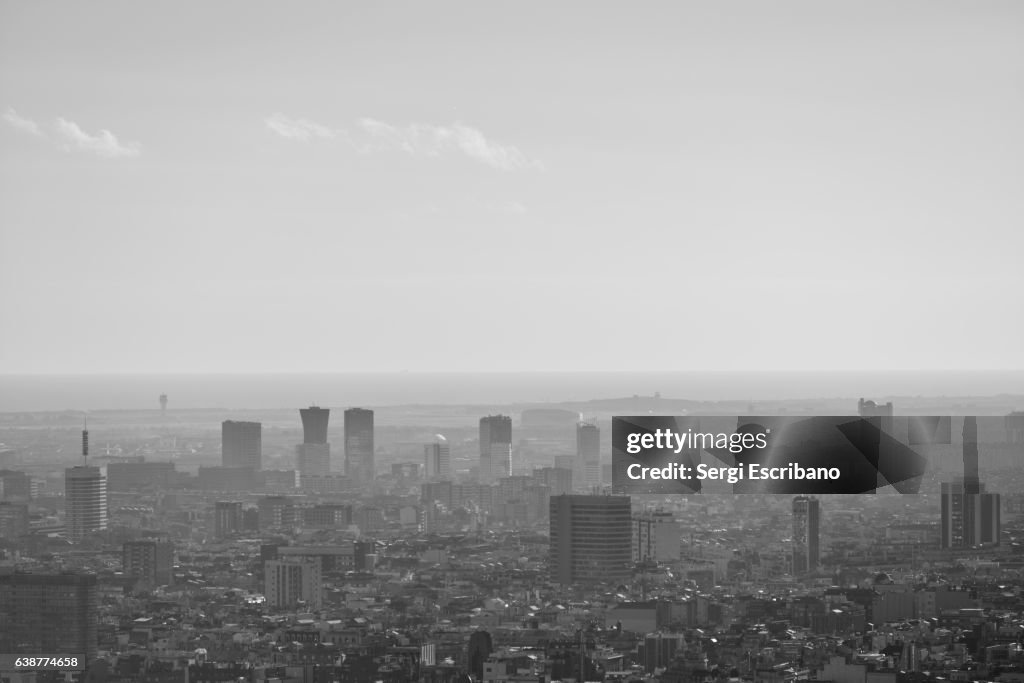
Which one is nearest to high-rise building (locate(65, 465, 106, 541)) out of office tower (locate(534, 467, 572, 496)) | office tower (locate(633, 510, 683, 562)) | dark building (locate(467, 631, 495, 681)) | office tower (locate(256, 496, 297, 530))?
office tower (locate(256, 496, 297, 530))

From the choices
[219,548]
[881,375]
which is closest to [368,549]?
[219,548]

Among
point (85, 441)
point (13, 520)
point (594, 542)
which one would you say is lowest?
point (594, 542)

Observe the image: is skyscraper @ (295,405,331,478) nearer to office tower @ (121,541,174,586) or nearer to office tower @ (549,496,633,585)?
office tower @ (121,541,174,586)

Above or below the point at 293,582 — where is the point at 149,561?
above

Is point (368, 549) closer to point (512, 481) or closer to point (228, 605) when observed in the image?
point (512, 481)

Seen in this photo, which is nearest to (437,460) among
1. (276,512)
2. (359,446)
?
(359,446)

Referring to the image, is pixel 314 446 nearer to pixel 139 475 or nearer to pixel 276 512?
pixel 276 512

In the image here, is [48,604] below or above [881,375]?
below
